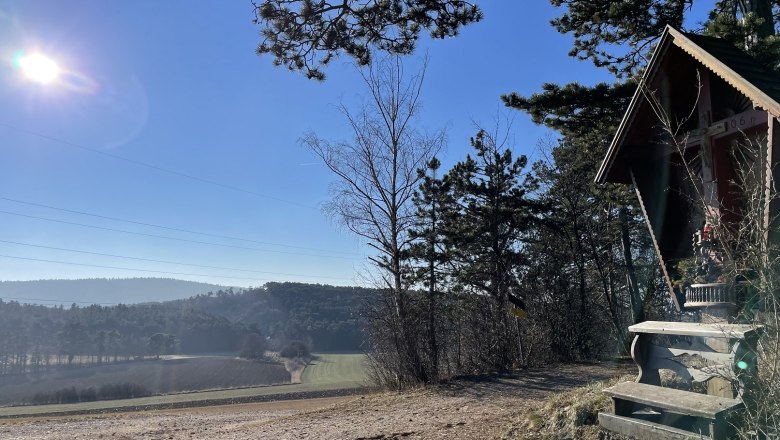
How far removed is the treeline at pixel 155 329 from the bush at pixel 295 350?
2.53 m

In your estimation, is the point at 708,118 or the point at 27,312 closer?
the point at 708,118

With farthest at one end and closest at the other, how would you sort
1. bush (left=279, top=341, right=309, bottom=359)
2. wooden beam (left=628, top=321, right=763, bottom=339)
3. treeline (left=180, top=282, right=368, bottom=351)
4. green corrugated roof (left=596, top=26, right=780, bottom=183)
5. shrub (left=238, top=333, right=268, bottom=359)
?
shrub (left=238, top=333, right=268, bottom=359), treeline (left=180, top=282, right=368, bottom=351), bush (left=279, top=341, right=309, bottom=359), green corrugated roof (left=596, top=26, right=780, bottom=183), wooden beam (left=628, top=321, right=763, bottom=339)

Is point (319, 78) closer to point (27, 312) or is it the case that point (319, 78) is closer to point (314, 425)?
point (314, 425)

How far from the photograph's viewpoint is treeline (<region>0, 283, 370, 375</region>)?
83500 millimetres

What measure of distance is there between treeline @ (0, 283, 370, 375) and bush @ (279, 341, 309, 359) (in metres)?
2.53

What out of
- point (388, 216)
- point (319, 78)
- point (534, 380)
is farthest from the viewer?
point (388, 216)

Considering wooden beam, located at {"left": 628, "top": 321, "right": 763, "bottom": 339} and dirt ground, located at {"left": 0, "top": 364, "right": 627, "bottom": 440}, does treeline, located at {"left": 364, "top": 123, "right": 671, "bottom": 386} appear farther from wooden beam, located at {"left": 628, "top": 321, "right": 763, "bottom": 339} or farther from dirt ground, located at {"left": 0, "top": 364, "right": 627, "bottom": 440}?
wooden beam, located at {"left": 628, "top": 321, "right": 763, "bottom": 339}

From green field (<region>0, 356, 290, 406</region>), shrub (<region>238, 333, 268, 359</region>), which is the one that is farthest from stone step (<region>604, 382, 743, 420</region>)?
shrub (<region>238, 333, 268, 359</region>)

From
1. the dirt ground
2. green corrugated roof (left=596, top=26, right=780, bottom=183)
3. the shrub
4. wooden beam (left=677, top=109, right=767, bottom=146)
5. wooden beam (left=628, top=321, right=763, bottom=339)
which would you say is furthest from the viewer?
the shrub

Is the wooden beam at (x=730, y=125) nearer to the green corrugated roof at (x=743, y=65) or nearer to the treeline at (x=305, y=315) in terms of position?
the green corrugated roof at (x=743, y=65)

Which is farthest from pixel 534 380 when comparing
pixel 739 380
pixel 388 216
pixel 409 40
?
pixel 739 380

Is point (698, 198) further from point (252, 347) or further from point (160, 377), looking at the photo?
point (252, 347)

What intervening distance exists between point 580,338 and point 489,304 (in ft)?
11.5

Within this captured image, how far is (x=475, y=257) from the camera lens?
66.4 ft
